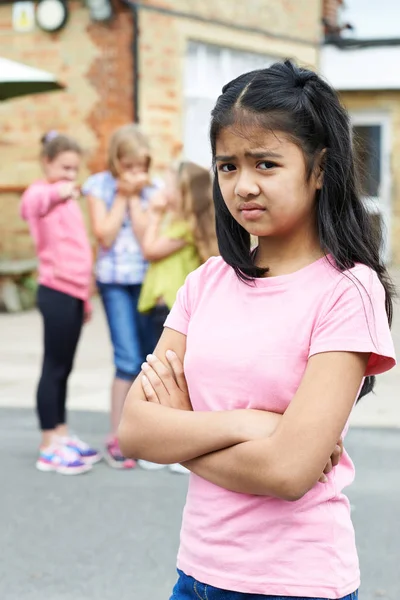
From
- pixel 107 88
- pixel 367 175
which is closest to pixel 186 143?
pixel 107 88

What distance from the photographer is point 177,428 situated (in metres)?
1.96

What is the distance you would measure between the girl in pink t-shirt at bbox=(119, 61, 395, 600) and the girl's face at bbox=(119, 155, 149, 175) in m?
3.64

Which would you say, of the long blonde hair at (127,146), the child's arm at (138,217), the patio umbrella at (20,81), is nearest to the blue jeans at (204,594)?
the child's arm at (138,217)

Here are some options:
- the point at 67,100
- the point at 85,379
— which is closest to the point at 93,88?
the point at 67,100

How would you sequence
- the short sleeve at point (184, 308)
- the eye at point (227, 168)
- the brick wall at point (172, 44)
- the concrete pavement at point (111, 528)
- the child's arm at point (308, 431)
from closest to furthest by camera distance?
1. the child's arm at point (308, 431)
2. the eye at point (227, 168)
3. the short sleeve at point (184, 308)
4. the concrete pavement at point (111, 528)
5. the brick wall at point (172, 44)

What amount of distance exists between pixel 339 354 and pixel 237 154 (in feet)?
1.29

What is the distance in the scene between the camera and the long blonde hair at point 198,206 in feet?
17.6

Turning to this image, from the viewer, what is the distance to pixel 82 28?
1400 centimetres

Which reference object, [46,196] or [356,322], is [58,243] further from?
[356,322]

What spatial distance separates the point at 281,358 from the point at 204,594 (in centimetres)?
46

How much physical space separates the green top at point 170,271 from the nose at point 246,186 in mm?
3508

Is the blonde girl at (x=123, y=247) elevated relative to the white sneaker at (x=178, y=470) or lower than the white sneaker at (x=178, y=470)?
elevated

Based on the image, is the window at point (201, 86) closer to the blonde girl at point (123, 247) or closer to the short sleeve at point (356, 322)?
the blonde girl at point (123, 247)

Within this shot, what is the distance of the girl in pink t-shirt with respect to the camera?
1.84m
